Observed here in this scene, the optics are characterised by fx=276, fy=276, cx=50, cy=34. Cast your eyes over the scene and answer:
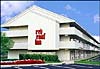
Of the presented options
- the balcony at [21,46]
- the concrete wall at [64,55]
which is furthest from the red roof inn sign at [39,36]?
the concrete wall at [64,55]

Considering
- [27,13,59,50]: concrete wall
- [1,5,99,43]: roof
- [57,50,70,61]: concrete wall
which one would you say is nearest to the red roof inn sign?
[27,13,59,50]: concrete wall

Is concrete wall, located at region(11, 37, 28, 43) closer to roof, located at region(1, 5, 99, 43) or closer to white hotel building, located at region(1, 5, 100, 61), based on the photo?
white hotel building, located at region(1, 5, 100, 61)

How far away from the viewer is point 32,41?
173ft

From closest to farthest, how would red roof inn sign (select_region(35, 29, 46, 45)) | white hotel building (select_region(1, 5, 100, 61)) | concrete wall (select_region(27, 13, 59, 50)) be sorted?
concrete wall (select_region(27, 13, 59, 50)), white hotel building (select_region(1, 5, 100, 61)), red roof inn sign (select_region(35, 29, 46, 45))

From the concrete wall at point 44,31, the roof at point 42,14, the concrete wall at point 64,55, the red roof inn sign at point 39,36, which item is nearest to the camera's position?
the concrete wall at point 44,31

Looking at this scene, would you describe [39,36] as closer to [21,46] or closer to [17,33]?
[21,46]

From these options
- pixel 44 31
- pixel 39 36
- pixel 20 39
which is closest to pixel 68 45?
pixel 44 31

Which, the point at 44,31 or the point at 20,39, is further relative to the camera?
the point at 20,39

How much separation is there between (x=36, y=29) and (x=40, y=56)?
687 centimetres

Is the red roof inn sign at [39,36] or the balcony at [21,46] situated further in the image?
the balcony at [21,46]

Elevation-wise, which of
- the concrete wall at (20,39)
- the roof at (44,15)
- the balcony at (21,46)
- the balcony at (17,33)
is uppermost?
the roof at (44,15)

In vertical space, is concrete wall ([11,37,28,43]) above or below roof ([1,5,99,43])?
below

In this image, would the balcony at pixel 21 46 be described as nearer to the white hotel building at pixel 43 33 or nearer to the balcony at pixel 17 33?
the white hotel building at pixel 43 33

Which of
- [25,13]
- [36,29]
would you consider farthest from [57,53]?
[25,13]
